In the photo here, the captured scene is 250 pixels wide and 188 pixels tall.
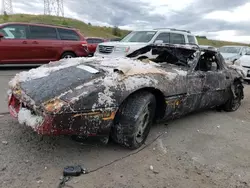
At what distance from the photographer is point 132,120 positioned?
3.22m

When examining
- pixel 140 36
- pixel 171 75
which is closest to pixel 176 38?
pixel 140 36

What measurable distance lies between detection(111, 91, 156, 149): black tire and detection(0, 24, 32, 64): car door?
682 cm

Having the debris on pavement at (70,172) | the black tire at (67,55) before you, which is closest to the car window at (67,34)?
the black tire at (67,55)

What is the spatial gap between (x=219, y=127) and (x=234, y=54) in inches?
397

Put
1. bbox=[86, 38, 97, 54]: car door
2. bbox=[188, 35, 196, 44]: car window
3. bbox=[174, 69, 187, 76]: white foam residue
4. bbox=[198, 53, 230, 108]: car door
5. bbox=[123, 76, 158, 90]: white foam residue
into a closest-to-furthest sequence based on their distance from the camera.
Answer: bbox=[123, 76, 158, 90]: white foam residue < bbox=[174, 69, 187, 76]: white foam residue < bbox=[198, 53, 230, 108]: car door < bbox=[188, 35, 196, 44]: car window < bbox=[86, 38, 97, 54]: car door

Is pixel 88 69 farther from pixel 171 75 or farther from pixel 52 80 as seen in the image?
pixel 171 75

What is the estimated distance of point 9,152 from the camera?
315cm

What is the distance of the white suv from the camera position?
886 cm

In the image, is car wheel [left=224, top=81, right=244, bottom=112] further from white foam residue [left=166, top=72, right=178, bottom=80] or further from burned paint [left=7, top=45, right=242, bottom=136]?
white foam residue [left=166, top=72, right=178, bottom=80]

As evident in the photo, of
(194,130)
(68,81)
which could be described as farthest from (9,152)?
(194,130)

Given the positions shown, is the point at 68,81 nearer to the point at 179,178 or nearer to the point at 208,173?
the point at 179,178

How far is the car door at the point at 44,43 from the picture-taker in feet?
30.6

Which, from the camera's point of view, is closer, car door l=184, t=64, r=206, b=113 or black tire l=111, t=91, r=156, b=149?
black tire l=111, t=91, r=156, b=149

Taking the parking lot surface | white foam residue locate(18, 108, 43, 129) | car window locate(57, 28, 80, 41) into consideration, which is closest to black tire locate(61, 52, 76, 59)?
car window locate(57, 28, 80, 41)
